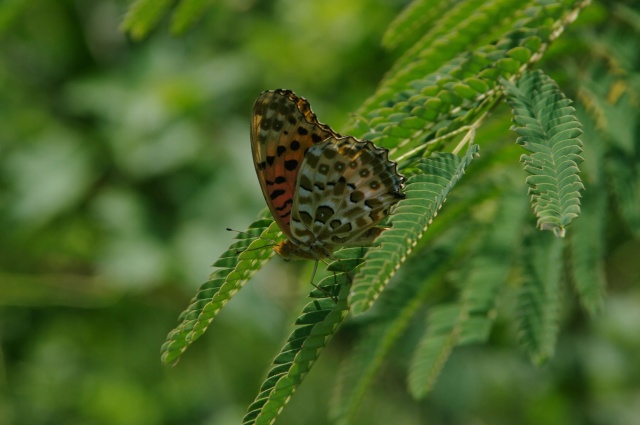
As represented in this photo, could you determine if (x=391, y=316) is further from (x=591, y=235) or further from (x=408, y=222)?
(x=408, y=222)

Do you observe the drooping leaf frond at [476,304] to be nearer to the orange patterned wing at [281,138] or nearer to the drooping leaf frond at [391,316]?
the drooping leaf frond at [391,316]

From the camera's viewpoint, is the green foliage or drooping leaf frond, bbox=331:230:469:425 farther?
drooping leaf frond, bbox=331:230:469:425

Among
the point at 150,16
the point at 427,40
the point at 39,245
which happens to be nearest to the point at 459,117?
the point at 427,40

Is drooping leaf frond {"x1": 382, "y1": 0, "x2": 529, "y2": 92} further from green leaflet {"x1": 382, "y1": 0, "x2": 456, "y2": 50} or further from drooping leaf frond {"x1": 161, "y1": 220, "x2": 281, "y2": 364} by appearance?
drooping leaf frond {"x1": 161, "y1": 220, "x2": 281, "y2": 364}

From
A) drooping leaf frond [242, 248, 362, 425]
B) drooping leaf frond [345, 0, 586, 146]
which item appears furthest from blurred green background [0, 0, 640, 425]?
drooping leaf frond [242, 248, 362, 425]

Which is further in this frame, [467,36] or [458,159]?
[467,36]

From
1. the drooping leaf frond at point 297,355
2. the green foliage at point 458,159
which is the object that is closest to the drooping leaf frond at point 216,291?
the green foliage at point 458,159

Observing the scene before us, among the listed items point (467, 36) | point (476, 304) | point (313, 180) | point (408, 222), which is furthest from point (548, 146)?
point (476, 304)
